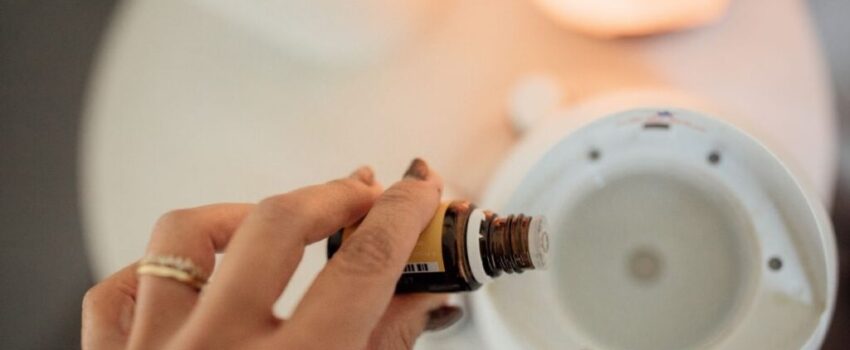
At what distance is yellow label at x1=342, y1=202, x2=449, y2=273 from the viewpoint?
15.8 inches

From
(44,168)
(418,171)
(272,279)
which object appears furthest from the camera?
(44,168)

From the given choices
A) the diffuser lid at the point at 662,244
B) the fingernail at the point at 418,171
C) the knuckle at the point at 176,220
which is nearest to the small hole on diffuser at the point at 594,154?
the diffuser lid at the point at 662,244

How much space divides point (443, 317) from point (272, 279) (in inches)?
7.1

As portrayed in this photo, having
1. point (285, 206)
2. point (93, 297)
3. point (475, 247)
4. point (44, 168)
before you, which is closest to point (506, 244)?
point (475, 247)

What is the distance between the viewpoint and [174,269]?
37cm

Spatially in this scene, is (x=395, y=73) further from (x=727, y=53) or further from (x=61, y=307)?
(x=61, y=307)

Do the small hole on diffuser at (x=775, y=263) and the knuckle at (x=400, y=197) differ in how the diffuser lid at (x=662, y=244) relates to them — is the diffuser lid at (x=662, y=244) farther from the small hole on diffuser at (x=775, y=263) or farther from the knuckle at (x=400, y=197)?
the knuckle at (x=400, y=197)

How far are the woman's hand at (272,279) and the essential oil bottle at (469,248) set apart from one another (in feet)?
0.05

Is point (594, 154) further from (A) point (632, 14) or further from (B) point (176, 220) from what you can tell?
(B) point (176, 220)

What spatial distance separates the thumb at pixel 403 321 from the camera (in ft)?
1.40

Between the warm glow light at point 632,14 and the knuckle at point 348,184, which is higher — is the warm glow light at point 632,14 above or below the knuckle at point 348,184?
above

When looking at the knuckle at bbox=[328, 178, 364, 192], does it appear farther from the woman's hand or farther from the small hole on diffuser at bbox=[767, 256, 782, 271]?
the small hole on diffuser at bbox=[767, 256, 782, 271]

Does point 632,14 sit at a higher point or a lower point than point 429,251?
higher

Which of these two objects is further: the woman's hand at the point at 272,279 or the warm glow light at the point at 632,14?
the warm glow light at the point at 632,14
